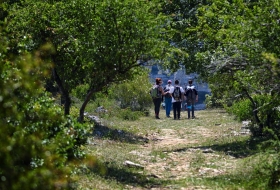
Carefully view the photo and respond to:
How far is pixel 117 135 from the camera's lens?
17.3 m

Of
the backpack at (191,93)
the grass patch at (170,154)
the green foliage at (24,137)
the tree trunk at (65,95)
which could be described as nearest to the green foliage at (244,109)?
the grass patch at (170,154)

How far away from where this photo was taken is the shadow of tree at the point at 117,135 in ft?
54.7

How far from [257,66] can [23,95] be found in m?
5.24

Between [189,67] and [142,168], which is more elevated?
[189,67]

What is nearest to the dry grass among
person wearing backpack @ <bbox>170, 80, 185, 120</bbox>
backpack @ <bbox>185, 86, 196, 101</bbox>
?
person wearing backpack @ <bbox>170, 80, 185, 120</bbox>

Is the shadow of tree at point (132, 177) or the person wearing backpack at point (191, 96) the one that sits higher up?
the person wearing backpack at point (191, 96)

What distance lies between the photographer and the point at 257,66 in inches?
363

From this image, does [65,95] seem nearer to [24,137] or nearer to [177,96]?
[24,137]

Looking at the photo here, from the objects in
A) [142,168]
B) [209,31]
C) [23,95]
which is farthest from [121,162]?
[23,95]

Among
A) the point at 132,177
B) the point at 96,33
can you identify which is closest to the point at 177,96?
the point at 96,33

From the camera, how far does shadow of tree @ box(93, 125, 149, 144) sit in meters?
16.7

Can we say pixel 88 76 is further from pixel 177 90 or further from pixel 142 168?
pixel 177 90

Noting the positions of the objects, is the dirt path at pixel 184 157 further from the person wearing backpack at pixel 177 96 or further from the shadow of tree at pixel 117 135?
the person wearing backpack at pixel 177 96

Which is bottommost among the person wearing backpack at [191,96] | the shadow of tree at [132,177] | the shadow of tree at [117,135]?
the shadow of tree at [132,177]
